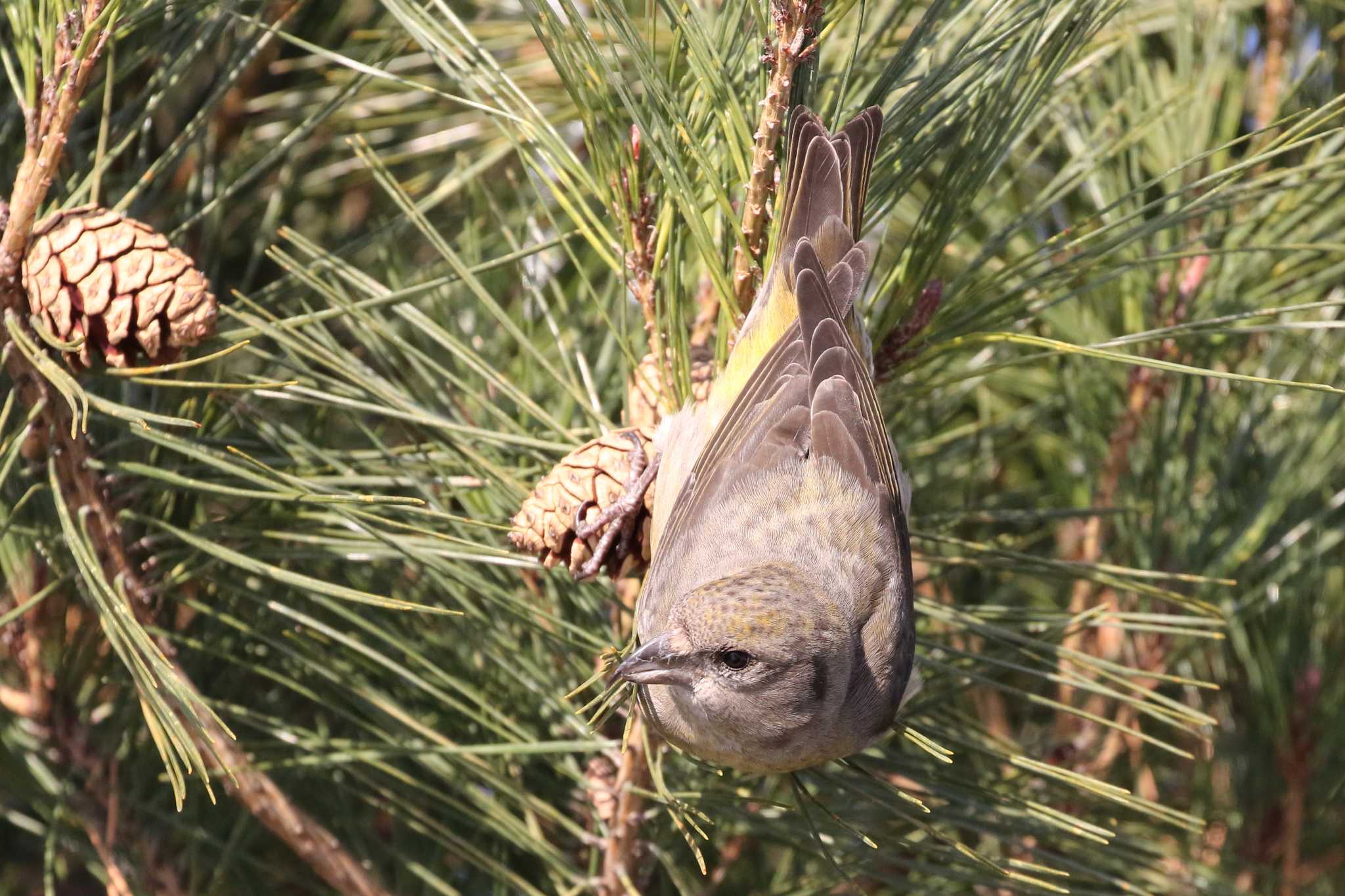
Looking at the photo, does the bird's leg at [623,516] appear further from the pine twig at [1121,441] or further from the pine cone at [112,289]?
the pine twig at [1121,441]

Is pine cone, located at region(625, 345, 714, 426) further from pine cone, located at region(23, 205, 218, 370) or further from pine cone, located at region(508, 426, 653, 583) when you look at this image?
pine cone, located at region(23, 205, 218, 370)

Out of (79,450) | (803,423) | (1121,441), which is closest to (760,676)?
(803,423)

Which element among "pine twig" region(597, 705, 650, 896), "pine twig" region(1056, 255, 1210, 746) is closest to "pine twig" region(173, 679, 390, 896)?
"pine twig" region(597, 705, 650, 896)

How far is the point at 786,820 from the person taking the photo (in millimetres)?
1908

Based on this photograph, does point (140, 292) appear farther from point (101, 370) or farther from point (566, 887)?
point (566, 887)

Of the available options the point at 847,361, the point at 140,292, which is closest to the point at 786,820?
the point at 847,361

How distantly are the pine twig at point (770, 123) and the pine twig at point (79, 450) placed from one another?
77 centimetres

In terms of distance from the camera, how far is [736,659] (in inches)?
69.9

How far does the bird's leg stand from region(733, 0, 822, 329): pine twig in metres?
0.24

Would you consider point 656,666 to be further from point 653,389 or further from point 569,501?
point 653,389

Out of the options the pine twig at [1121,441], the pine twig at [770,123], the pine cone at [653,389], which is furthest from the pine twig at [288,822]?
the pine twig at [1121,441]

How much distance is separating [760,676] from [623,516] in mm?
290

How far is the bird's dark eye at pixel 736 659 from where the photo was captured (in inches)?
69.4

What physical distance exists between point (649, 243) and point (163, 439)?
67 centimetres
